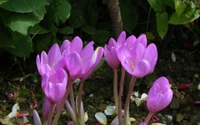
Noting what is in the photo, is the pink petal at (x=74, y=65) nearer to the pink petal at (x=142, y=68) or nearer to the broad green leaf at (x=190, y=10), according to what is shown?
the pink petal at (x=142, y=68)

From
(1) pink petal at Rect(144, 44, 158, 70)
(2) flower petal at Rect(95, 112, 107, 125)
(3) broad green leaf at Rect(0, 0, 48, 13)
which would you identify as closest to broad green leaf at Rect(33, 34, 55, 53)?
(3) broad green leaf at Rect(0, 0, 48, 13)

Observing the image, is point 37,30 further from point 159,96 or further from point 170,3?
point 159,96

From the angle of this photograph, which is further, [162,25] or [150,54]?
[162,25]

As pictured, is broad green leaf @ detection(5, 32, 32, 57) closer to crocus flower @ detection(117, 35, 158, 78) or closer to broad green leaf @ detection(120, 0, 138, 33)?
broad green leaf @ detection(120, 0, 138, 33)

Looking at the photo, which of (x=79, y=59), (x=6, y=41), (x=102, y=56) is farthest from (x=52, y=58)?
(x=6, y=41)

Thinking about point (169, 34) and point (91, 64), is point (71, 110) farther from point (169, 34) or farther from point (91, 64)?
point (169, 34)

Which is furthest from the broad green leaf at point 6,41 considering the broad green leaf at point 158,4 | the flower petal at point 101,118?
the broad green leaf at point 158,4

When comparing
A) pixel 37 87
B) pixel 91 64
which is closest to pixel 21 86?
pixel 37 87
